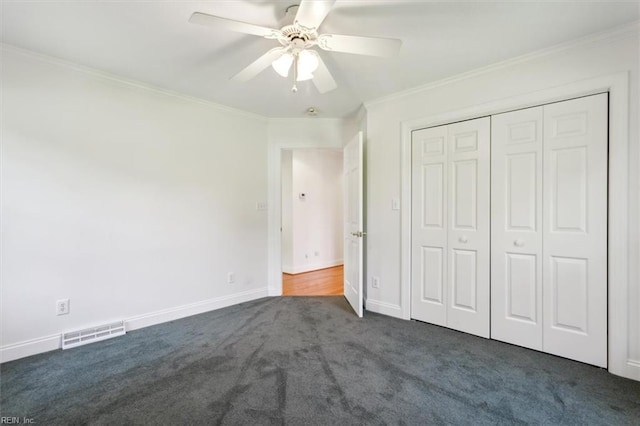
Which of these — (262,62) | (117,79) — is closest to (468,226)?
(262,62)

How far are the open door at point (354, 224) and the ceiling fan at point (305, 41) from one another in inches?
50.6

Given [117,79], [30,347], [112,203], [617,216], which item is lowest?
[30,347]

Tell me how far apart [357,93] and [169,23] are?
1.77 m

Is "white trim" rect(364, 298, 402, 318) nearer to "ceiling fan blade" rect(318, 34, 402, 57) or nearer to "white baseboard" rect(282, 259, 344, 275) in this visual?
"white baseboard" rect(282, 259, 344, 275)

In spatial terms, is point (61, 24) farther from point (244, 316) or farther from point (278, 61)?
point (244, 316)

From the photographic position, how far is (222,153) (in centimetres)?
338

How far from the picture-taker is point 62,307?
235cm

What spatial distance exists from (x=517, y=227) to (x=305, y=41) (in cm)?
218

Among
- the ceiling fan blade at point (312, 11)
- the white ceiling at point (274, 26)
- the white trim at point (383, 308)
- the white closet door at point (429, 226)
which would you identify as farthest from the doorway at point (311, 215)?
the ceiling fan blade at point (312, 11)

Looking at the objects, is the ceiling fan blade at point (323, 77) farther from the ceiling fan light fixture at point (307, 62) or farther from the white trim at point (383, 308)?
the white trim at point (383, 308)

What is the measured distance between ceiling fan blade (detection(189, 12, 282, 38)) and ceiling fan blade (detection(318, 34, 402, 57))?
285 mm

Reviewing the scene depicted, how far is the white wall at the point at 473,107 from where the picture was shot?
1.90 metres

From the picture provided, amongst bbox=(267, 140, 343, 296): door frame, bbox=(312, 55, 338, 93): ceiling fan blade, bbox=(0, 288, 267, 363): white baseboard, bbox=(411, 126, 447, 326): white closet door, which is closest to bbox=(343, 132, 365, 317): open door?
bbox=(411, 126, 447, 326): white closet door

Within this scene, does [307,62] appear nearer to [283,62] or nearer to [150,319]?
[283,62]
